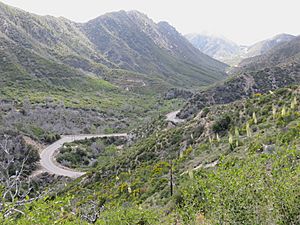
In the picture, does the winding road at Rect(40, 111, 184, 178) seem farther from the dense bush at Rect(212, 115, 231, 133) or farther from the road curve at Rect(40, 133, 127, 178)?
the dense bush at Rect(212, 115, 231, 133)

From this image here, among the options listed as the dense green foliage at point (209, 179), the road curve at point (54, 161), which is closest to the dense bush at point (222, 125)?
the dense green foliage at point (209, 179)

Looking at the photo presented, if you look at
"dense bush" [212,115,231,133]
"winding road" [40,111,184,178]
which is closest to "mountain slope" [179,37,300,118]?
"winding road" [40,111,184,178]

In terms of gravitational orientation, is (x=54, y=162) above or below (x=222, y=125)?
below

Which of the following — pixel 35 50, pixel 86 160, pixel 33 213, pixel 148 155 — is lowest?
pixel 86 160

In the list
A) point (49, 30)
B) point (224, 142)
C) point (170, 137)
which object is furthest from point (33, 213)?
point (49, 30)

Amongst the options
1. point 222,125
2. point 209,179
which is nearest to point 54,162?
point 222,125

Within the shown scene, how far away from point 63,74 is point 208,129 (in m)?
98.0

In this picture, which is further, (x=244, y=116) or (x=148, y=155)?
(x=148, y=155)

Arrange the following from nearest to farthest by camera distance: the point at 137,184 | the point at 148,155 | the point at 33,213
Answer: the point at 33,213 < the point at 137,184 < the point at 148,155

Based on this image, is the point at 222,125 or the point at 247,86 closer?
the point at 222,125

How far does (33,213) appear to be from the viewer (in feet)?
27.2

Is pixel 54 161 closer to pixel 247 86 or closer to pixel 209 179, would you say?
pixel 209 179

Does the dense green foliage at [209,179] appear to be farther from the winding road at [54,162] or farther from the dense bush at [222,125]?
the winding road at [54,162]

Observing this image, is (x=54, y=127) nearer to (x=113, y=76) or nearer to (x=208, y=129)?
(x=208, y=129)
